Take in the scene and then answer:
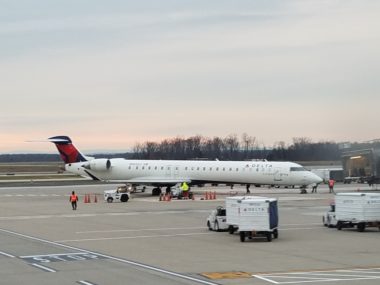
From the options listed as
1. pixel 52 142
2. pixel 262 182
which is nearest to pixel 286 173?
pixel 262 182

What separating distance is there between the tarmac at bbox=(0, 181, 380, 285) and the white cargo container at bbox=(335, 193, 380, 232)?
534 mm

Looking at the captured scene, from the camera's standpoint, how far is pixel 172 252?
25484 millimetres

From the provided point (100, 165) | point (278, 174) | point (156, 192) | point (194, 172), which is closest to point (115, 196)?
point (156, 192)

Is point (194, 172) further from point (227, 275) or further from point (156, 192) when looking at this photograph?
point (227, 275)

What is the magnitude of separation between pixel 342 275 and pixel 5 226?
23949 mm

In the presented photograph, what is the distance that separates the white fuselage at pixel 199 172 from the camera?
66125 mm

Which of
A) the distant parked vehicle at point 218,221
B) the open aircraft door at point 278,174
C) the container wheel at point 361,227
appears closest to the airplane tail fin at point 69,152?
the open aircraft door at point 278,174

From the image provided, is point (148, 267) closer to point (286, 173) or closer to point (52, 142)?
point (286, 173)

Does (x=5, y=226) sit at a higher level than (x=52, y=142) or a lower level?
lower

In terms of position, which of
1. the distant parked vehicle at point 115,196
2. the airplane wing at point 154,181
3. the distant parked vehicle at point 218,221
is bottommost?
the distant parked vehicle at point 218,221

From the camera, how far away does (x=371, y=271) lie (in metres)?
20.2

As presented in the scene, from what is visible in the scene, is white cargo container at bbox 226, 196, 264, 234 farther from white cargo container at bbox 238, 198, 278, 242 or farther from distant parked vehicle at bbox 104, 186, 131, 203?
distant parked vehicle at bbox 104, 186, 131, 203

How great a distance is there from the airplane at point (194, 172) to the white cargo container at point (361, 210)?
32.3 m

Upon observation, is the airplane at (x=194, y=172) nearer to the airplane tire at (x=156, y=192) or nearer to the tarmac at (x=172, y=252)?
the airplane tire at (x=156, y=192)
